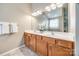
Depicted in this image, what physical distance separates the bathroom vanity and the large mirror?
78 mm

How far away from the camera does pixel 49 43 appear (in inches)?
57.9

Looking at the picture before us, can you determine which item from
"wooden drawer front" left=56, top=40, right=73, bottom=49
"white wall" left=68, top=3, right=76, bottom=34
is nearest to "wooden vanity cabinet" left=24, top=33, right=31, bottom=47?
"wooden drawer front" left=56, top=40, right=73, bottom=49

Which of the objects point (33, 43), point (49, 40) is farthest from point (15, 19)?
point (49, 40)

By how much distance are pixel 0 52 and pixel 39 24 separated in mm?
639

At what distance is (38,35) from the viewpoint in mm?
1491

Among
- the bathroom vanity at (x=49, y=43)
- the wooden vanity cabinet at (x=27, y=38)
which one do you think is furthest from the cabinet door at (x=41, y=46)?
the wooden vanity cabinet at (x=27, y=38)

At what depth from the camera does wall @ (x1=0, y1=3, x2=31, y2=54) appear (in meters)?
1.42

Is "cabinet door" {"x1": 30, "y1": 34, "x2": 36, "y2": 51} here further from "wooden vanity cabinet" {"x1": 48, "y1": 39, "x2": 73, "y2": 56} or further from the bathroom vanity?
"wooden vanity cabinet" {"x1": 48, "y1": 39, "x2": 73, "y2": 56}

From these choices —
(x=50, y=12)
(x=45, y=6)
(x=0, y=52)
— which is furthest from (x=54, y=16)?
(x=0, y=52)

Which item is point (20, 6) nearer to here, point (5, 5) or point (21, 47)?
point (5, 5)

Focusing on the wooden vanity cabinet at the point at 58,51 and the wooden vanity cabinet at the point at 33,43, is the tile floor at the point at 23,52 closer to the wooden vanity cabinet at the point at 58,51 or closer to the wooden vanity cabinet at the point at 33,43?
the wooden vanity cabinet at the point at 33,43

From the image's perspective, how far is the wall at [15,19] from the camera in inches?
55.9

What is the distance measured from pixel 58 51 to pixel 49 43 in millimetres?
164

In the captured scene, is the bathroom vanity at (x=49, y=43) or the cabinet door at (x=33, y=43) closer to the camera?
the bathroom vanity at (x=49, y=43)
